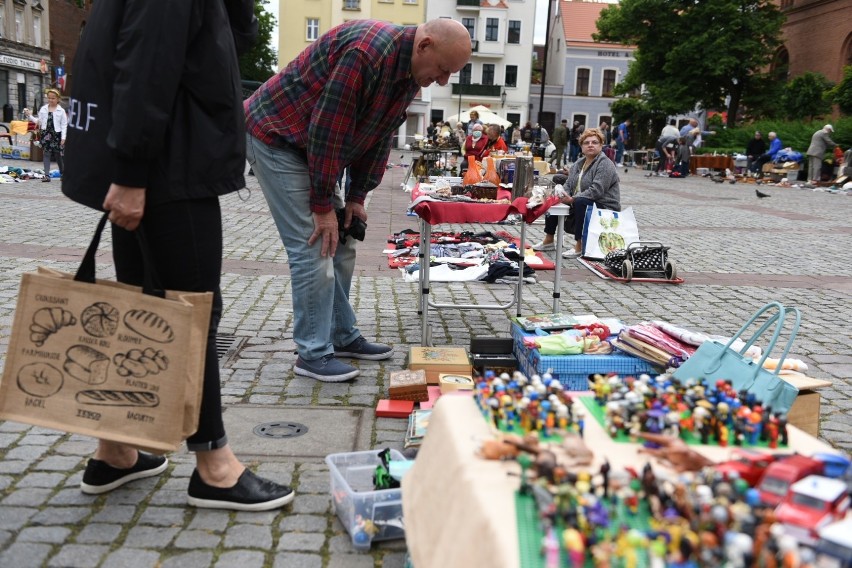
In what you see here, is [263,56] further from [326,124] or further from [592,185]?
[326,124]

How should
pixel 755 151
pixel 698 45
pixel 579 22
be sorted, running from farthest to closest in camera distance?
pixel 579 22 → pixel 698 45 → pixel 755 151

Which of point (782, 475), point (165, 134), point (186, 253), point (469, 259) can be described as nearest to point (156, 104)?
point (165, 134)

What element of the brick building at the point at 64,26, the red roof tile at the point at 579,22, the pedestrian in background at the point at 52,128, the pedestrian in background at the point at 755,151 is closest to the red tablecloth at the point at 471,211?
the pedestrian in background at the point at 52,128

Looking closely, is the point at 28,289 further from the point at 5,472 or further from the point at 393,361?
the point at 393,361

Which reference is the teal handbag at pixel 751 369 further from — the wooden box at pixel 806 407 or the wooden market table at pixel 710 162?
the wooden market table at pixel 710 162

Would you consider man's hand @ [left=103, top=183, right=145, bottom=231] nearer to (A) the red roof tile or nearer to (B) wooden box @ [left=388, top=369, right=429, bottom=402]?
(B) wooden box @ [left=388, top=369, right=429, bottom=402]

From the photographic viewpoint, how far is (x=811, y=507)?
158cm

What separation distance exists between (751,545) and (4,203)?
12758 millimetres

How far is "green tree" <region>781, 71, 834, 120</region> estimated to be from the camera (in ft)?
110

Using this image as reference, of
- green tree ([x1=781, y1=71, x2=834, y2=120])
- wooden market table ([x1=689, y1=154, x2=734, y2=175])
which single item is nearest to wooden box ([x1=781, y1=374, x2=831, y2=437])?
wooden market table ([x1=689, y1=154, x2=734, y2=175])

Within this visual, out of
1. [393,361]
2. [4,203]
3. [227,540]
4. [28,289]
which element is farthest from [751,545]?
[4,203]

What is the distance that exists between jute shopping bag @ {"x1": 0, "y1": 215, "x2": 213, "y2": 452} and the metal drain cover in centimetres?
118

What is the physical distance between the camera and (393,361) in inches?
192

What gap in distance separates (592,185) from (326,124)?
6085 mm
